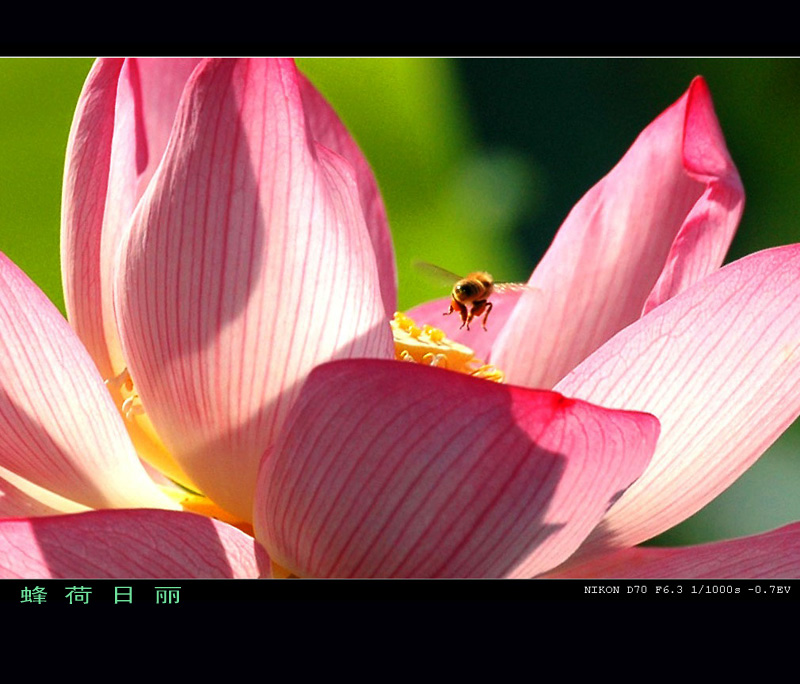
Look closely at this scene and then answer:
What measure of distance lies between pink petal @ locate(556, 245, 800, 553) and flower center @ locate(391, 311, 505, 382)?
0.21 metres

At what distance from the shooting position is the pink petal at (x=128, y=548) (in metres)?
0.49

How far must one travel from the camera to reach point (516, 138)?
4.06ft

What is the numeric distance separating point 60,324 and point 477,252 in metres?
0.75

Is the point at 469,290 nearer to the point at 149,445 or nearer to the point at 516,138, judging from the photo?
the point at 149,445

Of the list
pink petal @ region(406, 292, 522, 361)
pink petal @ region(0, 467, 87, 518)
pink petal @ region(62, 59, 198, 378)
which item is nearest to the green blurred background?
pink petal @ region(406, 292, 522, 361)

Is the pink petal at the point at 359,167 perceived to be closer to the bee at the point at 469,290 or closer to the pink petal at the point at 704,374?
the bee at the point at 469,290

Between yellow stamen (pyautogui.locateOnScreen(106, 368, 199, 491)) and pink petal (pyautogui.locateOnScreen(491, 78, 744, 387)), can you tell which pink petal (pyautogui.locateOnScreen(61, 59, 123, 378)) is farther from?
pink petal (pyautogui.locateOnScreen(491, 78, 744, 387))

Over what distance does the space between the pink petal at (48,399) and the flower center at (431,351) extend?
0.26 m

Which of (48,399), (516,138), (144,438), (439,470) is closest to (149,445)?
(144,438)

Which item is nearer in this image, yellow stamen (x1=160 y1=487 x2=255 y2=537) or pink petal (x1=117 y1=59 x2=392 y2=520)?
pink petal (x1=117 y1=59 x2=392 y2=520)

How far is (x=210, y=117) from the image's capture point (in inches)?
21.1

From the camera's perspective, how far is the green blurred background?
1215 mm
